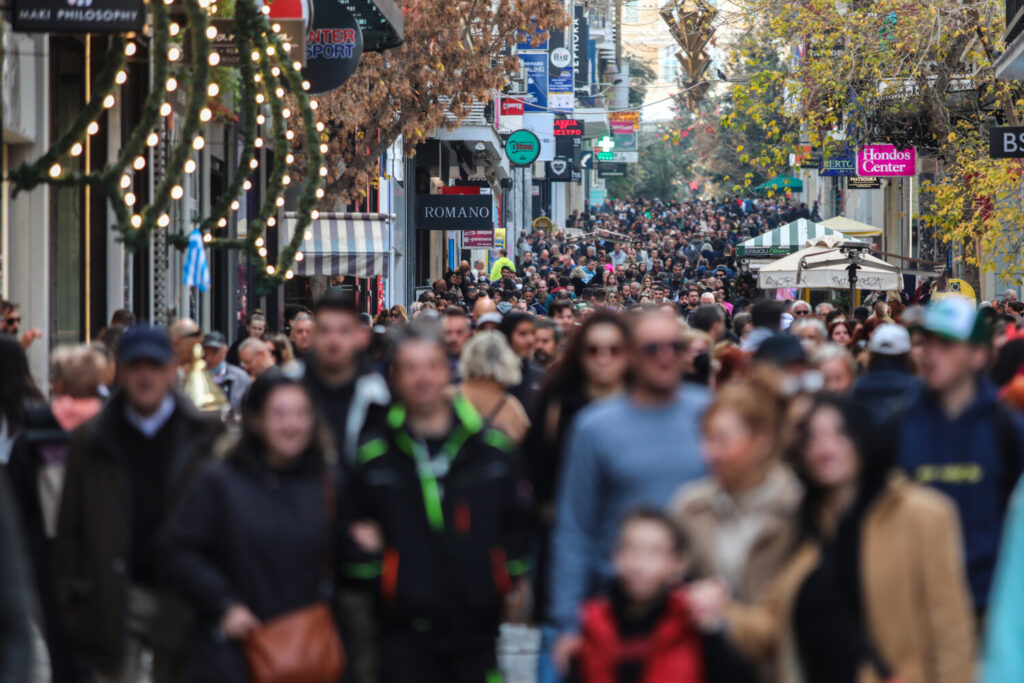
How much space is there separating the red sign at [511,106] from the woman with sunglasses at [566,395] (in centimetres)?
4104

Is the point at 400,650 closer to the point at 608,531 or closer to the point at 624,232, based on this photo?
the point at 608,531

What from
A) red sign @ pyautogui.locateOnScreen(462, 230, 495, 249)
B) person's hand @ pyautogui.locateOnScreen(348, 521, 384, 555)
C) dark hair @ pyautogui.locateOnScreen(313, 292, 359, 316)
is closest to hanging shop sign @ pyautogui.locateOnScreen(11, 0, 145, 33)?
dark hair @ pyautogui.locateOnScreen(313, 292, 359, 316)

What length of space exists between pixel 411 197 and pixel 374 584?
111ft

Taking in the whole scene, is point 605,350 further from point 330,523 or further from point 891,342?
point 891,342

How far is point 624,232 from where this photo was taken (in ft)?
244

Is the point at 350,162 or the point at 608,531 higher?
the point at 350,162

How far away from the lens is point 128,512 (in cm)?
602

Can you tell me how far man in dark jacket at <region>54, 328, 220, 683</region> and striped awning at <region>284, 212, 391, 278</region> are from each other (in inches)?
591

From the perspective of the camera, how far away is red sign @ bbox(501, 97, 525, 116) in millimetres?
47562

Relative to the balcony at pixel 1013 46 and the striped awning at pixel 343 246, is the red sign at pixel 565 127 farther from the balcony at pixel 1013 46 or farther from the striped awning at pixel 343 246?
the balcony at pixel 1013 46

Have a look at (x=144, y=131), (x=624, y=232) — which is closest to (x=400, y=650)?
(x=144, y=131)

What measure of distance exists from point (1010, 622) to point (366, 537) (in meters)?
2.38

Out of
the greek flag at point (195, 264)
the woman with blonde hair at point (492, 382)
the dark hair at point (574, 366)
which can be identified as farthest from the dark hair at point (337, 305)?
the greek flag at point (195, 264)

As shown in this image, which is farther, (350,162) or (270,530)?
(350,162)
